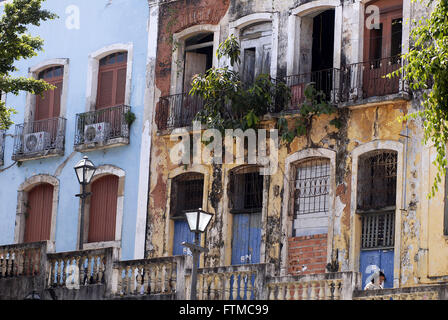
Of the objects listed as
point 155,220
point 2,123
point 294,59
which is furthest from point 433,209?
point 2,123

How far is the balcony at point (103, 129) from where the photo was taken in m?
28.3

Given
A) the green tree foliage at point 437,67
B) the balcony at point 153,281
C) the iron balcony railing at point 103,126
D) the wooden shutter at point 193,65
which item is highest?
the wooden shutter at point 193,65

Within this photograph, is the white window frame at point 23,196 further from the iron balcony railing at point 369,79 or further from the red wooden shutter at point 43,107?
the iron balcony railing at point 369,79

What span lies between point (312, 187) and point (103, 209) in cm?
605

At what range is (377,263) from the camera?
77.4ft

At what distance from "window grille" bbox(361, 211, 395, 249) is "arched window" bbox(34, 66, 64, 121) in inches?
381

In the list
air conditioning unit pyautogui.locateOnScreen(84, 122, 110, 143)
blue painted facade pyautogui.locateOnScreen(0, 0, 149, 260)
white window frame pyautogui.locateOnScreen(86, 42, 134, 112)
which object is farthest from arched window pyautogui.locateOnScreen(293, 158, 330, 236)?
white window frame pyautogui.locateOnScreen(86, 42, 134, 112)

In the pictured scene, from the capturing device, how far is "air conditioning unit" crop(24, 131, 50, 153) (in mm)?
29875

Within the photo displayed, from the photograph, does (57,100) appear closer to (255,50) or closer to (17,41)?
(17,41)

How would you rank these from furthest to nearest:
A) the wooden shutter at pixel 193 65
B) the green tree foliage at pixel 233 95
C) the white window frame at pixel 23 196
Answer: the white window frame at pixel 23 196 < the wooden shutter at pixel 193 65 < the green tree foliage at pixel 233 95

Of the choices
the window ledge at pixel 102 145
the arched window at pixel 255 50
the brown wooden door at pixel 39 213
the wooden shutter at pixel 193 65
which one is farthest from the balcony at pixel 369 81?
the brown wooden door at pixel 39 213

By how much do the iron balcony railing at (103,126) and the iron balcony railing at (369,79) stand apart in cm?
604

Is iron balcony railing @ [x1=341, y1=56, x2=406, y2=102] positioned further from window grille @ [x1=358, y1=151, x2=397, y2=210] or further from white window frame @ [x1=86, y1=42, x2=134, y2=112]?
white window frame @ [x1=86, y1=42, x2=134, y2=112]

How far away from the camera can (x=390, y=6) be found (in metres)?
24.7
